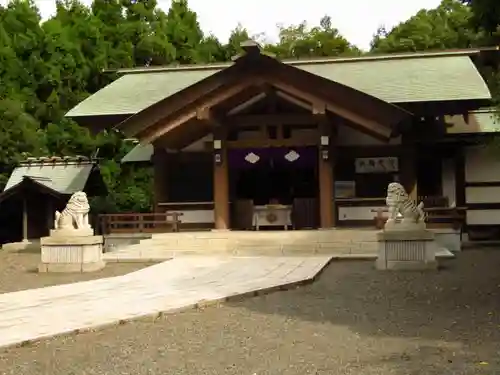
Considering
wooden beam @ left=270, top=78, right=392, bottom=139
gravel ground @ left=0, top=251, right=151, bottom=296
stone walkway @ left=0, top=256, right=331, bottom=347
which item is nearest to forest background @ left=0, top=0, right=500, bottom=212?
wooden beam @ left=270, top=78, right=392, bottom=139

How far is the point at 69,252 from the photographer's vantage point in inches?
517

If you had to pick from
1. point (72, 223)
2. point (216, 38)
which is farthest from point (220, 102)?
point (216, 38)

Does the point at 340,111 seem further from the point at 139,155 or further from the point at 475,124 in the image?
the point at 139,155

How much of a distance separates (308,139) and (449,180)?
463cm

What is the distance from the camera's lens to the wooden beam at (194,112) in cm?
1730

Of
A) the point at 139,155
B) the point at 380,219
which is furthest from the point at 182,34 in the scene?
the point at 380,219

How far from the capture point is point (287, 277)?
36.6 ft

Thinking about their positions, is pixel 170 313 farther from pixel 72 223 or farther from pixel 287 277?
pixel 72 223

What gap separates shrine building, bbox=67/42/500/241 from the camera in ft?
55.8

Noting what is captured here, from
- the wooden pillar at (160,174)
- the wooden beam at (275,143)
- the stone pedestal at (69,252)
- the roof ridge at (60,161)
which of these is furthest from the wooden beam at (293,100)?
the roof ridge at (60,161)

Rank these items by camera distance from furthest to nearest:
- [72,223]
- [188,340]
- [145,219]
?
[145,219]
[72,223]
[188,340]

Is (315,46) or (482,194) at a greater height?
(315,46)

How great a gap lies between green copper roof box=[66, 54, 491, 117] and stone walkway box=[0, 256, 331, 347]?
6.29 m

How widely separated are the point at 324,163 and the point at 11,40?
1951 centimetres
